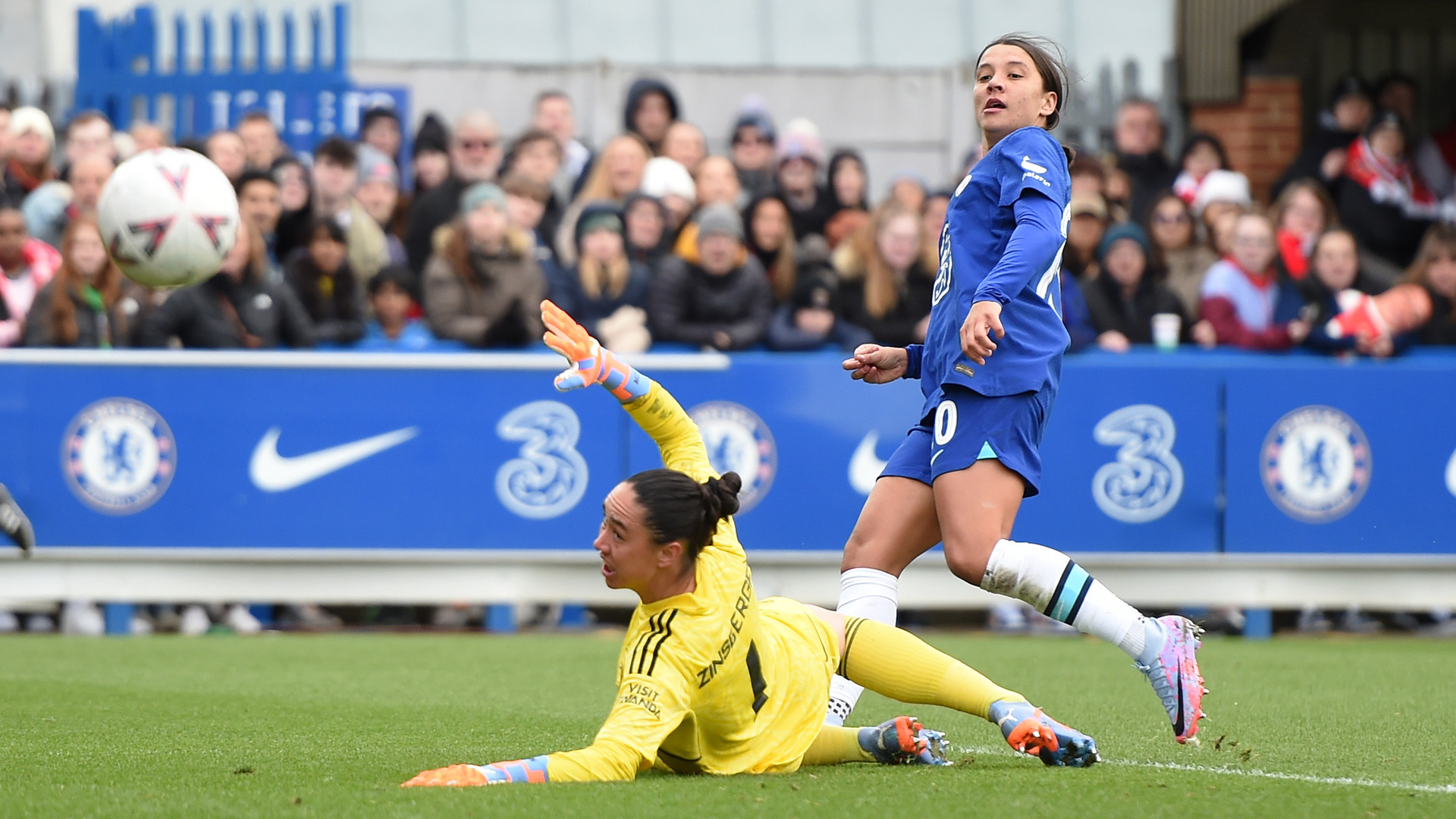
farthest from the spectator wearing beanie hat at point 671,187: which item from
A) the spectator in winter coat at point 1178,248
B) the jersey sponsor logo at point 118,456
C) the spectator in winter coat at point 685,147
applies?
the jersey sponsor logo at point 118,456

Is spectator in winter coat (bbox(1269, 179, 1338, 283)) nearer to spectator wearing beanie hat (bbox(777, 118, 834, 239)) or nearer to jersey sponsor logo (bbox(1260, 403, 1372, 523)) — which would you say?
jersey sponsor logo (bbox(1260, 403, 1372, 523))

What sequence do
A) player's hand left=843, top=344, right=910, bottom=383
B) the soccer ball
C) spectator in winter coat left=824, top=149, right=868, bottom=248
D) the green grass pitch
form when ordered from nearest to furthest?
the green grass pitch < player's hand left=843, top=344, right=910, bottom=383 < the soccer ball < spectator in winter coat left=824, top=149, right=868, bottom=248

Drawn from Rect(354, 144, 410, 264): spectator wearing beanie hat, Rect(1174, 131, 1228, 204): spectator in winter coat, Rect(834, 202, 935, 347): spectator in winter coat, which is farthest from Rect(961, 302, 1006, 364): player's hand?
Rect(1174, 131, 1228, 204): spectator in winter coat

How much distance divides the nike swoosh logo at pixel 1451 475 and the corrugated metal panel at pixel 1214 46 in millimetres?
5917

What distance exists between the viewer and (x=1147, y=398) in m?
10.4

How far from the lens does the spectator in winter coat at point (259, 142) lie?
12344 mm

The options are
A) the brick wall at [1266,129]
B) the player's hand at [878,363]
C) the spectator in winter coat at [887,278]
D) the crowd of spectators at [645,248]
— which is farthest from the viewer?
the brick wall at [1266,129]

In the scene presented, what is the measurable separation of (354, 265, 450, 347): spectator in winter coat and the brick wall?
24.9 feet

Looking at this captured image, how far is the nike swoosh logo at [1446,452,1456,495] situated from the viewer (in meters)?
10.3

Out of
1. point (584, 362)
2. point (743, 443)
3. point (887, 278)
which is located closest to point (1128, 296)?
point (887, 278)

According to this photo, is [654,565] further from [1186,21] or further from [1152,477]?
[1186,21]

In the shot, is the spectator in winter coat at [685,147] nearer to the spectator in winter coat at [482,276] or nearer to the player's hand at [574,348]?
the spectator in winter coat at [482,276]

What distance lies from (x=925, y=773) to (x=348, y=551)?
617 centimetres

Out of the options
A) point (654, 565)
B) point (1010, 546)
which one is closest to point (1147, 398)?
point (1010, 546)
